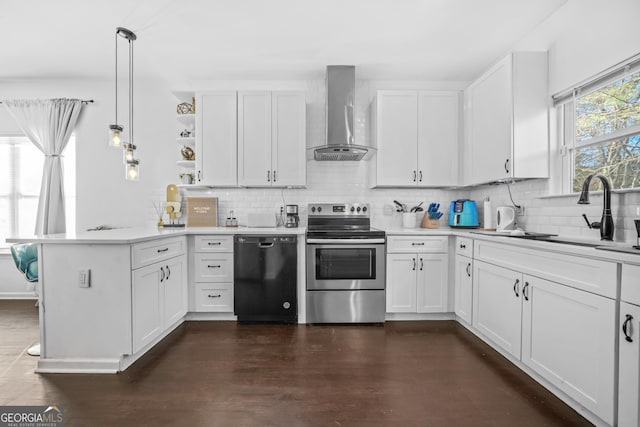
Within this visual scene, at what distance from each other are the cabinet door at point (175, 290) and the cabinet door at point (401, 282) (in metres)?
2.08

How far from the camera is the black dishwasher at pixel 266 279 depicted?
10.1 ft

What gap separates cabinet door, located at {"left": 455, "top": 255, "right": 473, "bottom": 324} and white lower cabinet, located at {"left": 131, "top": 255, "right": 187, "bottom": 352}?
2.75m

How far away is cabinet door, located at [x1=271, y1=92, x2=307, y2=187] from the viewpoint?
349 cm

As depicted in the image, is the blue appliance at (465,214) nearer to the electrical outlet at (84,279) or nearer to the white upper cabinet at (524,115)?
the white upper cabinet at (524,115)

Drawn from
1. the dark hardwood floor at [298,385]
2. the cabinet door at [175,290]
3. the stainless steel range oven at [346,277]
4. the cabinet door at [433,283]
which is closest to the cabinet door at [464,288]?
the cabinet door at [433,283]

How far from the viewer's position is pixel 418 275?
3.18 metres

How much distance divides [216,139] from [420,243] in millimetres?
2529

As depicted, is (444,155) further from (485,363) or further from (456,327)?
(485,363)

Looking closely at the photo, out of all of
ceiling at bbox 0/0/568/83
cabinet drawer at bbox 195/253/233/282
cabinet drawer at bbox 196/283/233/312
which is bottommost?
cabinet drawer at bbox 196/283/233/312

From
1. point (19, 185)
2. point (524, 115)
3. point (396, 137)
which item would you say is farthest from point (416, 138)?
point (19, 185)

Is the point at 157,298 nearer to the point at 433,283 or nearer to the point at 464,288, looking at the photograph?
the point at 433,283

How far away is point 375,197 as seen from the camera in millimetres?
3848

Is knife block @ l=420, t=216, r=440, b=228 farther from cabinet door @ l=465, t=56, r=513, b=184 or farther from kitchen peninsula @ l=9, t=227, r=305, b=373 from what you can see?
kitchen peninsula @ l=9, t=227, r=305, b=373

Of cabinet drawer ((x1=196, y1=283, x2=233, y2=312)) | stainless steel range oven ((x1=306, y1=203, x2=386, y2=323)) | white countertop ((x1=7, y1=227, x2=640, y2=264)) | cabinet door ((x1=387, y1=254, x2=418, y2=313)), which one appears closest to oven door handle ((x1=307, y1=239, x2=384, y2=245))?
stainless steel range oven ((x1=306, y1=203, x2=386, y2=323))
